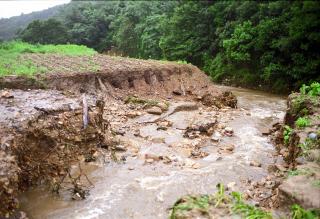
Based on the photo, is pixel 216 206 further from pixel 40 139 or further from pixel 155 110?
pixel 155 110

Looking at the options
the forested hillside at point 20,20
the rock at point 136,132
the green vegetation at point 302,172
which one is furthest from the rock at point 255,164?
the forested hillside at point 20,20

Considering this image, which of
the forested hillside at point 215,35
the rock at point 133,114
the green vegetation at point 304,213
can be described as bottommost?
the green vegetation at point 304,213

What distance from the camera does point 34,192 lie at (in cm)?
738

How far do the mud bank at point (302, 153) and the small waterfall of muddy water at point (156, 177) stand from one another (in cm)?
74

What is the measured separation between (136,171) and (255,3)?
661 inches

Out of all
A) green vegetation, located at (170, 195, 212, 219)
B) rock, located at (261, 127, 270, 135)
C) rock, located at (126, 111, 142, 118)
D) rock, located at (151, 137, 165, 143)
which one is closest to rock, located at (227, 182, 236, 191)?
green vegetation, located at (170, 195, 212, 219)

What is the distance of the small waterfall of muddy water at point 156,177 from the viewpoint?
684 centimetres

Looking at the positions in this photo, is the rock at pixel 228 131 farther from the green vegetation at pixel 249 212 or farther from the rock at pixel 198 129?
the green vegetation at pixel 249 212

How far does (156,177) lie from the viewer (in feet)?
27.2

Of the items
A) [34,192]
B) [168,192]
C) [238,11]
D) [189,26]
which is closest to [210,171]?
[168,192]

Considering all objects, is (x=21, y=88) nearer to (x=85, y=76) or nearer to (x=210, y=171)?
(x=85, y=76)

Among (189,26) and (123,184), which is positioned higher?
(189,26)

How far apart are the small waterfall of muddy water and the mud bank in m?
0.74

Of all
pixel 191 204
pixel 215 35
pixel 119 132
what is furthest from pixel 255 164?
pixel 215 35
